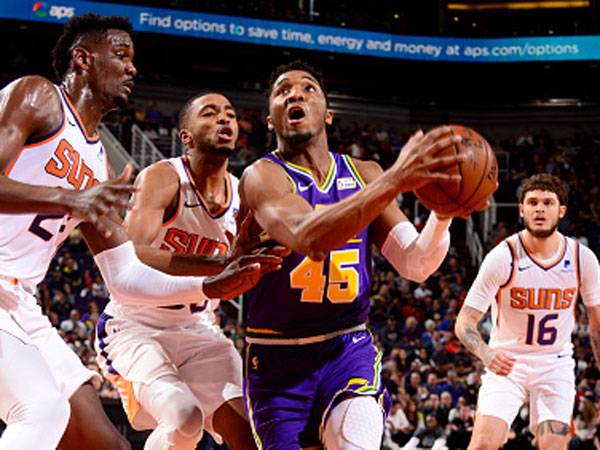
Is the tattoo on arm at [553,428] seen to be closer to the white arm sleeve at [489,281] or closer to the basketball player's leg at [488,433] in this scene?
the basketball player's leg at [488,433]

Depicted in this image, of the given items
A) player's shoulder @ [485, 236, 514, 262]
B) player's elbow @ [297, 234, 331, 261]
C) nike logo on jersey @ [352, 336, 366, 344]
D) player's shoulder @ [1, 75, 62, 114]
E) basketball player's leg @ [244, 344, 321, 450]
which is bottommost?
basketball player's leg @ [244, 344, 321, 450]

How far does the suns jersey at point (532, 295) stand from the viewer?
652 cm

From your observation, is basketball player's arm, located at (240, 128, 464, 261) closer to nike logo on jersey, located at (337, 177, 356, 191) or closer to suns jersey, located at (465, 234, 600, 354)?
nike logo on jersey, located at (337, 177, 356, 191)

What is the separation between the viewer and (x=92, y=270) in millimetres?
15172

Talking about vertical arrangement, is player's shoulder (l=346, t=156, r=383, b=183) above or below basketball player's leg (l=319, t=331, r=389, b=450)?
above

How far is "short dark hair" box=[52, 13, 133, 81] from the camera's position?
4.50 m

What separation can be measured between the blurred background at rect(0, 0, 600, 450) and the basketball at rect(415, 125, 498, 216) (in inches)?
362

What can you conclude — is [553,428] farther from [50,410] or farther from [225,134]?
[50,410]

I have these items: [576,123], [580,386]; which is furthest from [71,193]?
[576,123]

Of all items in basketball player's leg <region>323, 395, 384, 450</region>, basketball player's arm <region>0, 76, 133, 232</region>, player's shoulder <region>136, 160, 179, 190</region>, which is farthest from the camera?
player's shoulder <region>136, 160, 179, 190</region>

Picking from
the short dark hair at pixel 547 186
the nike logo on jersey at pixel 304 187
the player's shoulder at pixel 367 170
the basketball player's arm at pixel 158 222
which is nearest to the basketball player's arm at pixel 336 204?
the nike logo on jersey at pixel 304 187

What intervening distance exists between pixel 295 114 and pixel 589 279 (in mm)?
3305

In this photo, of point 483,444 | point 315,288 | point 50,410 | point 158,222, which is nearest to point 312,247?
point 315,288

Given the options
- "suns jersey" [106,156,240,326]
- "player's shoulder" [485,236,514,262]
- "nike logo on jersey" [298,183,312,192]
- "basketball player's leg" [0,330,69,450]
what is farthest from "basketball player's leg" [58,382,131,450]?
"player's shoulder" [485,236,514,262]
